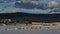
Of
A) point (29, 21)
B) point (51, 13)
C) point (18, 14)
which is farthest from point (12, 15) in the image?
point (51, 13)

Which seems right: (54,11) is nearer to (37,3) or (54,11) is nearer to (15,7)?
(37,3)

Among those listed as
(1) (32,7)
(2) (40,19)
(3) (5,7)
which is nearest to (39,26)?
(2) (40,19)

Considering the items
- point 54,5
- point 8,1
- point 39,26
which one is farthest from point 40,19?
point 8,1

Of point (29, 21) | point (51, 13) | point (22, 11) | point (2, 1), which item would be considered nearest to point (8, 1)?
point (2, 1)

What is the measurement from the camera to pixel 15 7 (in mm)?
1614

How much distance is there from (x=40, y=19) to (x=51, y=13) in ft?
0.37

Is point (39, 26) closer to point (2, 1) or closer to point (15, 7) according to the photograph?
point (15, 7)

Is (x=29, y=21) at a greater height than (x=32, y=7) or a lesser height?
lesser

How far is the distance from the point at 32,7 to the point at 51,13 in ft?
0.59

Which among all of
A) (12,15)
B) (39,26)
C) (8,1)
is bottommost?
(39,26)

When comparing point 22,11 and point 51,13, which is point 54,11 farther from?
point 22,11

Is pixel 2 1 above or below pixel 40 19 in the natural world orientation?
above

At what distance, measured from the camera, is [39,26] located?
5.22ft

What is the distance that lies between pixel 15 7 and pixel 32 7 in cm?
15
